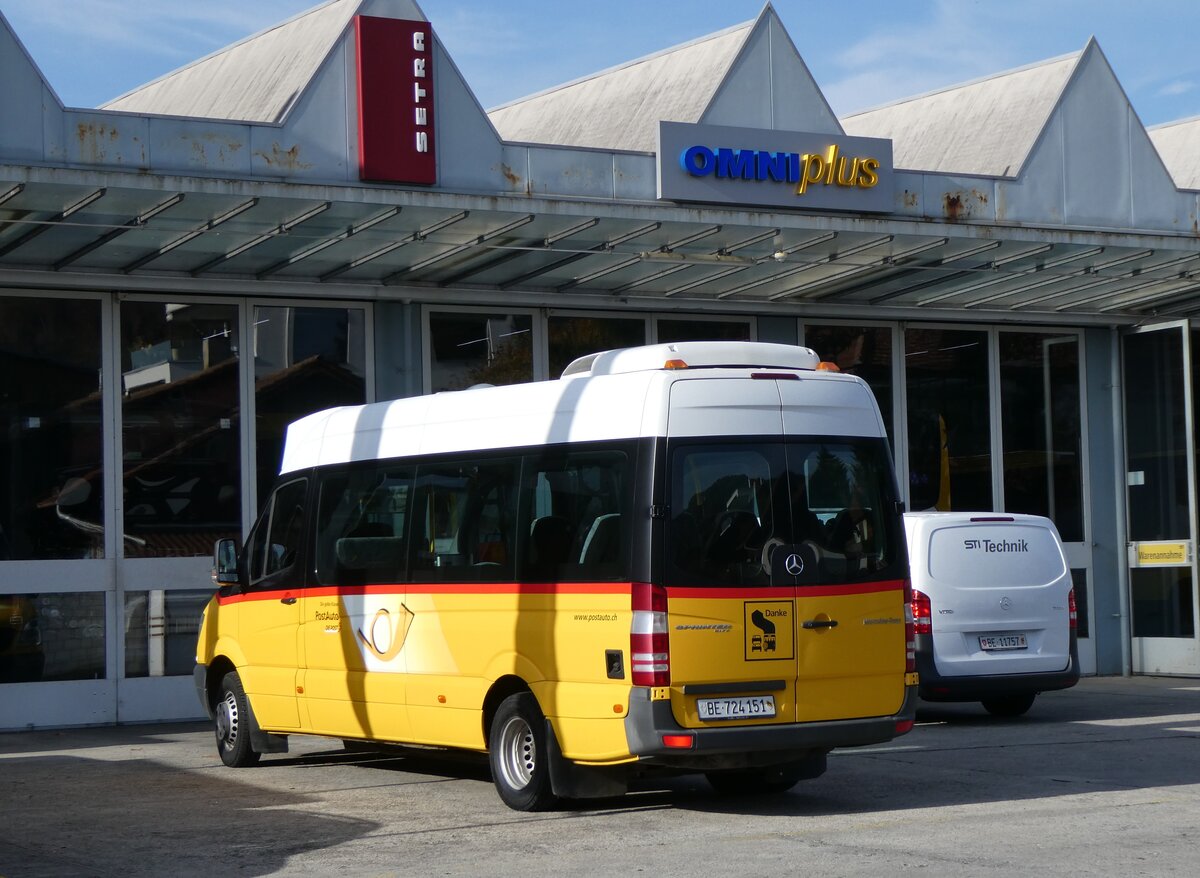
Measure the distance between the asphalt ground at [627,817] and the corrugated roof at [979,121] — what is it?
24.4 feet

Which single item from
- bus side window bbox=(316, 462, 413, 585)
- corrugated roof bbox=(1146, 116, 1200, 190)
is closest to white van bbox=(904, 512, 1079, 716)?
bus side window bbox=(316, 462, 413, 585)

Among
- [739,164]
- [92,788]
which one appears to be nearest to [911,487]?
[739,164]

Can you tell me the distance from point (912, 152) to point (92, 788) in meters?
13.8

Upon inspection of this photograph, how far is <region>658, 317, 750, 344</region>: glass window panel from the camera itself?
1944 centimetres

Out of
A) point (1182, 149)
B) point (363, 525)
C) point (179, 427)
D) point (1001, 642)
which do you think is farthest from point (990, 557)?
point (1182, 149)

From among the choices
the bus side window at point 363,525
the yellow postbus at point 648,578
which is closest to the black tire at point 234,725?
the bus side window at point 363,525

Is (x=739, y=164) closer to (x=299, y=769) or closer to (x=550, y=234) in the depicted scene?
(x=550, y=234)

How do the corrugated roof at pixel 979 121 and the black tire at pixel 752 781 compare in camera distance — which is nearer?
the black tire at pixel 752 781

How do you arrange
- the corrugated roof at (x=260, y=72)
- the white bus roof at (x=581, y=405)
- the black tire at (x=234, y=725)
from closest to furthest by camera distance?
1. the white bus roof at (x=581, y=405)
2. the black tire at (x=234, y=725)
3. the corrugated roof at (x=260, y=72)

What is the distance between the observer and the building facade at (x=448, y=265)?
1463cm

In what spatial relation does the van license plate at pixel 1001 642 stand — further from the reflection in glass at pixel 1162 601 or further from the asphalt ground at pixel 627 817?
the reflection in glass at pixel 1162 601

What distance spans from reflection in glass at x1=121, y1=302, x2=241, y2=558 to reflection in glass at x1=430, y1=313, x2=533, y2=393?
217 centimetres

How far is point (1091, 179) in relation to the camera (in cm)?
1869

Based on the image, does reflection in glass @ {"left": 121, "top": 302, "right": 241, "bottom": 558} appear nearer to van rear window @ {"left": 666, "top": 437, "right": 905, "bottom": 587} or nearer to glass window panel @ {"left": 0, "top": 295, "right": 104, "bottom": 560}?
glass window panel @ {"left": 0, "top": 295, "right": 104, "bottom": 560}
